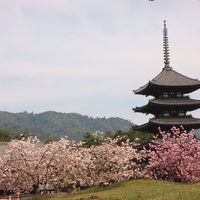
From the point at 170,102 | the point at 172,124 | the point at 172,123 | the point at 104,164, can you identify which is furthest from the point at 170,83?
the point at 104,164

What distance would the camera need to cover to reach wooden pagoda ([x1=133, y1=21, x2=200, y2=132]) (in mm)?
42688

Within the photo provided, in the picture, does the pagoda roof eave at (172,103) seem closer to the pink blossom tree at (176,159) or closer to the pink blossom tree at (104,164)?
the pink blossom tree at (176,159)

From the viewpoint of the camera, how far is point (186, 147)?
3841 cm

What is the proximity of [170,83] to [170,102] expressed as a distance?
2.71m

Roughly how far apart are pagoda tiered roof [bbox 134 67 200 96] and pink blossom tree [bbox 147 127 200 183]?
6208 mm

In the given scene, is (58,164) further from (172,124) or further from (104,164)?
(172,124)

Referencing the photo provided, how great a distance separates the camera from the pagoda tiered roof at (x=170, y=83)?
145 feet

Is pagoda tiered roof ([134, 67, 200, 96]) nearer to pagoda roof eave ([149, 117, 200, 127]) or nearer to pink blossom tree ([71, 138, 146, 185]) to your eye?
pagoda roof eave ([149, 117, 200, 127])

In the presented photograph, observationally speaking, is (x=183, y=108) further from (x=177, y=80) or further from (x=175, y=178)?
(x=175, y=178)

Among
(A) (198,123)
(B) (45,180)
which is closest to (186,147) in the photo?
(A) (198,123)

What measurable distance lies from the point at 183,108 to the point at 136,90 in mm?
7152

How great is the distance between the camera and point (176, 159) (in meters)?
37.2

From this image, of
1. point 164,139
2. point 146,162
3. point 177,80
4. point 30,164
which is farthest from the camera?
point 177,80

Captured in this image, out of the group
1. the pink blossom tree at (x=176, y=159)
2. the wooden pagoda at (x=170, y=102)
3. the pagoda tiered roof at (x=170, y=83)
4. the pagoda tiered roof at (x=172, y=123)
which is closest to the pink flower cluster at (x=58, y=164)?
the pink blossom tree at (x=176, y=159)
